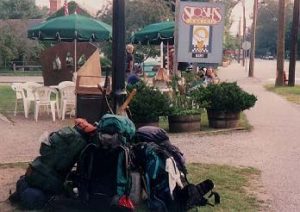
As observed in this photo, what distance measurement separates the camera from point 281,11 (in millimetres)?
28109

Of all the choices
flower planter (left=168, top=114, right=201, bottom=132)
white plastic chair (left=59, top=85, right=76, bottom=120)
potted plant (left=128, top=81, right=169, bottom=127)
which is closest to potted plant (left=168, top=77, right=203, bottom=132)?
flower planter (left=168, top=114, right=201, bottom=132)

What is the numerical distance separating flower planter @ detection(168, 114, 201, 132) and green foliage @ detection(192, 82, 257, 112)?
449 mm

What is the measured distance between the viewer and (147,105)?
34.6 ft

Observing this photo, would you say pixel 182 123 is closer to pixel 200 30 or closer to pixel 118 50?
pixel 200 30

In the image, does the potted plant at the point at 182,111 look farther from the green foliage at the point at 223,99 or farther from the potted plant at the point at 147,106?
the potted plant at the point at 147,106

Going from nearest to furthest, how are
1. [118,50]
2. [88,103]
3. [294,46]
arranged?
[118,50] < [88,103] < [294,46]

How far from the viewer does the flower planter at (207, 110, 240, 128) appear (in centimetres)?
1188

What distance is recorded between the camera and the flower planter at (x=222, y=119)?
11.9m

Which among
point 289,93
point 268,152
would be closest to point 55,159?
point 268,152

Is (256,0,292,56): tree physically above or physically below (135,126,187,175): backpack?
above

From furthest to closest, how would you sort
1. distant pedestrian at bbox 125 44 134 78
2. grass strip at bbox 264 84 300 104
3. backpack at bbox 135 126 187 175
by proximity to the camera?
grass strip at bbox 264 84 300 104, distant pedestrian at bbox 125 44 134 78, backpack at bbox 135 126 187 175

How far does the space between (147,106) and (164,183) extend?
4.73 metres

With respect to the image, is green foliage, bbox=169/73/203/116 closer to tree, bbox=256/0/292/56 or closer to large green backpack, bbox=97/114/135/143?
large green backpack, bbox=97/114/135/143

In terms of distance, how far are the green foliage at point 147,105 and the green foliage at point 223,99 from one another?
980 millimetres
